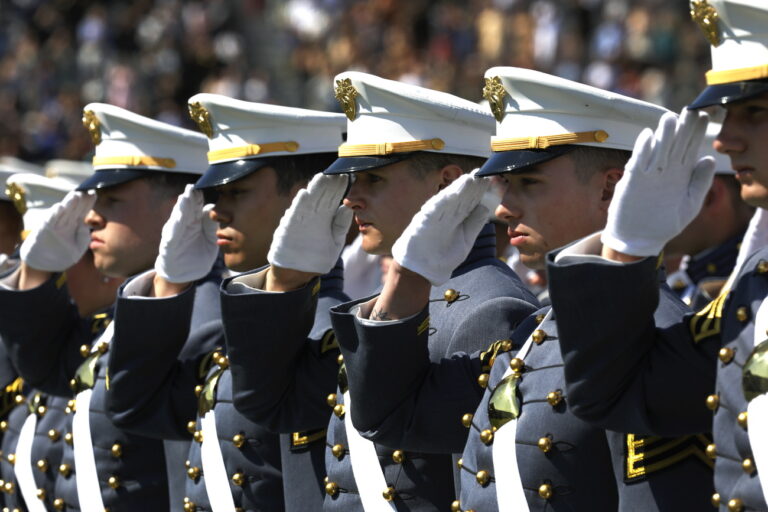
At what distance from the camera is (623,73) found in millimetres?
17000

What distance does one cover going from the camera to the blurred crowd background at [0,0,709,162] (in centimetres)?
1742

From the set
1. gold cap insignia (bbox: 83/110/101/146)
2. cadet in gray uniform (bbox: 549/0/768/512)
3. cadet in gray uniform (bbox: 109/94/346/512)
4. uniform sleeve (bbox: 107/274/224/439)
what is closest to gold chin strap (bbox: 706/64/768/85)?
cadet in gray uniform (bbox: 549/0/768/512)

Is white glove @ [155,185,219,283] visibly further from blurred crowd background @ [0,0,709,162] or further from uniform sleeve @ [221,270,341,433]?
blurred crowd background @ [0,0,709,162]

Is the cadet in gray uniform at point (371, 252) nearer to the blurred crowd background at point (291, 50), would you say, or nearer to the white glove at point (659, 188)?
the white glove at point (659, 188)

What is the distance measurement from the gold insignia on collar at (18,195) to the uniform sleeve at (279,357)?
246cm

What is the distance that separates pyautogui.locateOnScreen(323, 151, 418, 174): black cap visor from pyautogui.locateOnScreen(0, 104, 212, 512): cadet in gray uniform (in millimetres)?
1312

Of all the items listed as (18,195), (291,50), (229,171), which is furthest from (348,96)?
(291,50)

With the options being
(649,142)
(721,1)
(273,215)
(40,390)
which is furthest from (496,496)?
(40,390)

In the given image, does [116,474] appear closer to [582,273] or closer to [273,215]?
[273,215]

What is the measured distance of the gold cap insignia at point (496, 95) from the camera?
4176 millimetres

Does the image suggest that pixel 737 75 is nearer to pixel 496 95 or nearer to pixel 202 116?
pixel 496 95

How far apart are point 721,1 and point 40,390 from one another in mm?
3795

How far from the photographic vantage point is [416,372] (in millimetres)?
4098

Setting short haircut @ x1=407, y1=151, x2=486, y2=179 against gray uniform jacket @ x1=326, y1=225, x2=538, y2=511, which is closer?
gray uniform jacket @ x1=326, y1=225, x2=538, y2=511
